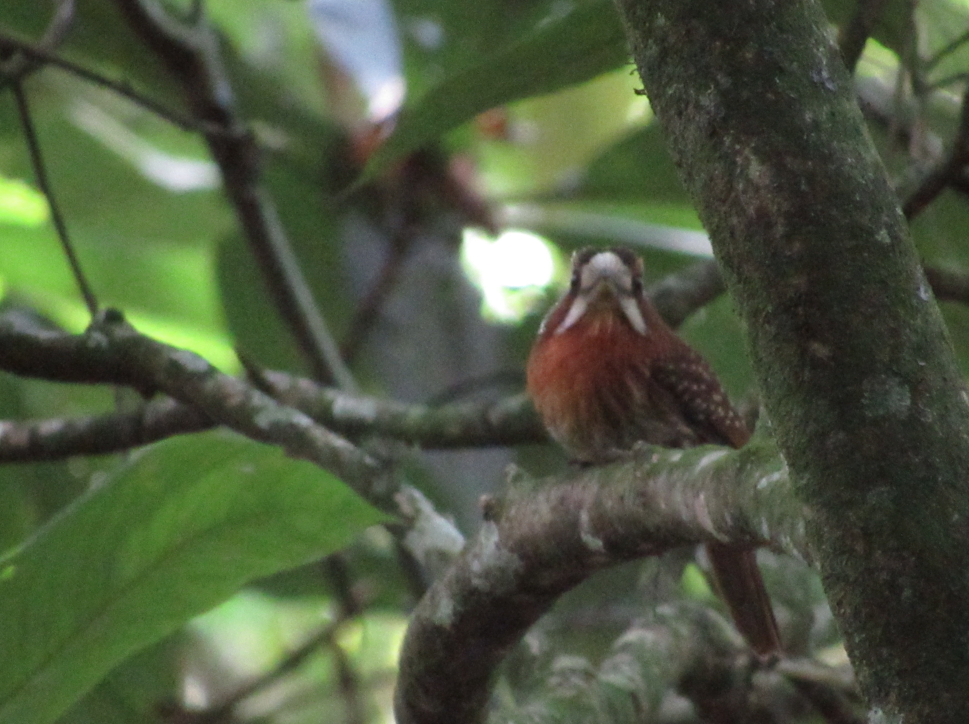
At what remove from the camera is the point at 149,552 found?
5.67 ft

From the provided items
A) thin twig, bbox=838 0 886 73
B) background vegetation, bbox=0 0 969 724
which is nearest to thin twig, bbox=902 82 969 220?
background vegetation, bbox=0 0 969 724

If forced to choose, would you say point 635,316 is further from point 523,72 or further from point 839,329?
point 839,329

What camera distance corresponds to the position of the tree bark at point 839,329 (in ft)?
3.30

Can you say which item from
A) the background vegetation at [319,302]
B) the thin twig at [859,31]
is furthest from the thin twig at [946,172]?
the thin twig at [859,31]

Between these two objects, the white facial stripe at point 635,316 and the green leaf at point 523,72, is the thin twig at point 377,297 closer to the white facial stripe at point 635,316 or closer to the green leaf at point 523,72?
the white facial stripe at point 635,316

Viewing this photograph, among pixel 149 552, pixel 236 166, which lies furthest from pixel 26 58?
pixel 149 552

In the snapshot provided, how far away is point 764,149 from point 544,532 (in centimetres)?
70

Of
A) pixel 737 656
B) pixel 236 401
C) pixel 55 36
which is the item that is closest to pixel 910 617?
pixel 236 401

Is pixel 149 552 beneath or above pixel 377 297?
beneath

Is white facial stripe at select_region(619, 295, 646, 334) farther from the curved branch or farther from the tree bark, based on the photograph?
the tree bark

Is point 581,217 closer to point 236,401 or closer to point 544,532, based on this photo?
point 236,401

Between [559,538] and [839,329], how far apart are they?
65 centimetres

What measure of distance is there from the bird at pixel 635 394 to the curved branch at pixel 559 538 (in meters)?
0.80

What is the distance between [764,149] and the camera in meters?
1.09
